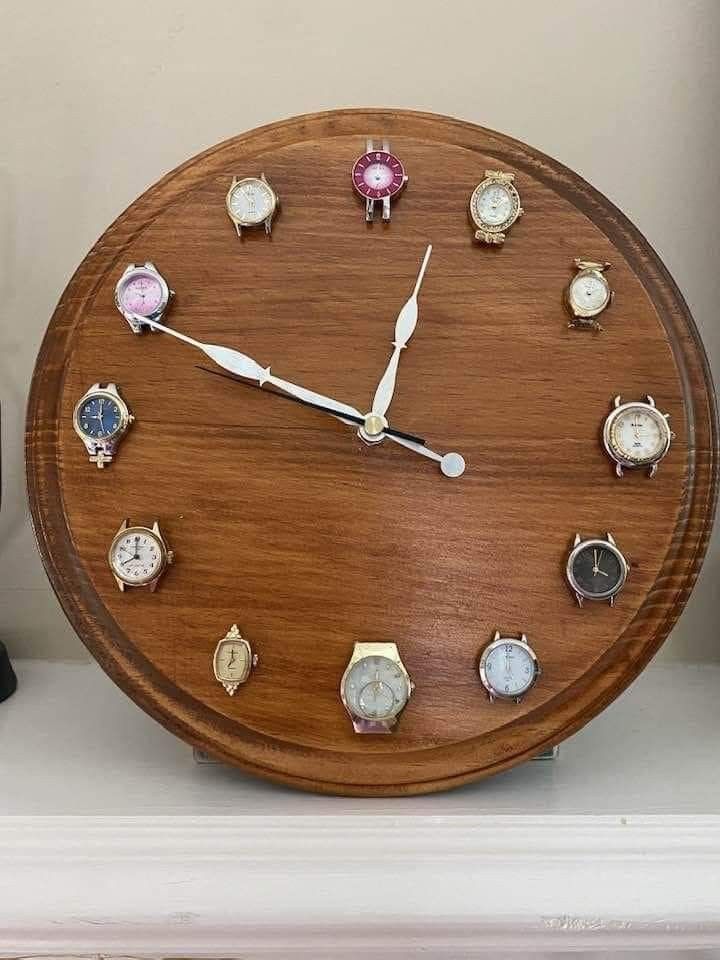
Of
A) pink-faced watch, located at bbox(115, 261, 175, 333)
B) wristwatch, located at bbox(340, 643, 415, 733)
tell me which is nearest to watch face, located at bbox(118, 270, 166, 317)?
pink-faced watch, located at bbox(115, 261, 175, 333)

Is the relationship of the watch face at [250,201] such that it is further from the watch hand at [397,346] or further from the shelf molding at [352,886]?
the shelf molding at [352,886]

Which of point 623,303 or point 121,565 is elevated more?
point 623,303

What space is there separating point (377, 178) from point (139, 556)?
0.32 m

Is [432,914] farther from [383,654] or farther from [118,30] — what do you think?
[118,30]

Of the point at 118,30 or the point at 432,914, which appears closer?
the point at 432,914

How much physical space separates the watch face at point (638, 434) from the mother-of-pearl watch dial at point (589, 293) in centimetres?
8

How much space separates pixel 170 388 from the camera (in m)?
0.71

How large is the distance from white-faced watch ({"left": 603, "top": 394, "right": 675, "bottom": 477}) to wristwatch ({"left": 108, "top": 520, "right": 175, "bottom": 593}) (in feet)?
1.07

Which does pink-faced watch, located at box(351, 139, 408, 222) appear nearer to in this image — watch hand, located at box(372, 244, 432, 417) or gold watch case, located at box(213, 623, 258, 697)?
watch hand, located at box(372, 244, 432, 417)

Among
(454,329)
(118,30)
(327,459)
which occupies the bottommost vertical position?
(327,459)

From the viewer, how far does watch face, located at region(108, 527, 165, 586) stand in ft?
2.25

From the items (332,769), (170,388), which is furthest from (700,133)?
(332,769)

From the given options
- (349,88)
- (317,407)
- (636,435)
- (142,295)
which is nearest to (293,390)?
(317,407)

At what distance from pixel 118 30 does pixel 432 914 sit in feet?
2.87
